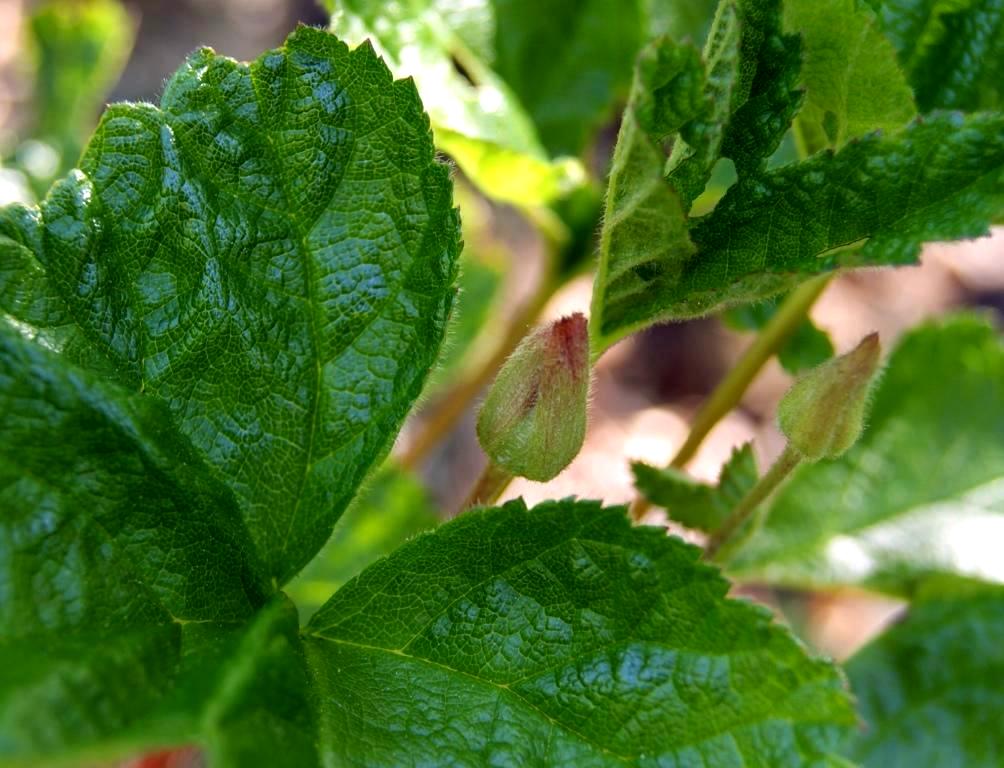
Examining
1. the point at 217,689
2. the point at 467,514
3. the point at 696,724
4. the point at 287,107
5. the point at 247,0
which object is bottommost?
the point at 217,689

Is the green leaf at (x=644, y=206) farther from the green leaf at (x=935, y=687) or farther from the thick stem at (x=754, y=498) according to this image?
the green leaf at (x=935, y=687)

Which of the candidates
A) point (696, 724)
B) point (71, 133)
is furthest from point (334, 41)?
point (71, 133)

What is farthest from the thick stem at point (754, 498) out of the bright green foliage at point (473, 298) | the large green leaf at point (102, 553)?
the bright green foliage at point (473, 298)

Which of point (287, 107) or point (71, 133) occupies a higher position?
point (71, 133)

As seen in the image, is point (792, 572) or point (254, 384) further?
Result: point (792, 572)

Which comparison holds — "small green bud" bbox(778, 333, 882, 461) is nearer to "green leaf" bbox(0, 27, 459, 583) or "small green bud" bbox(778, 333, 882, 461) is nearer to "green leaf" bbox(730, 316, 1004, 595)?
"green leaf" bbox(0, 27, 459, 583)

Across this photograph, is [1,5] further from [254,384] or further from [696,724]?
[696,724]

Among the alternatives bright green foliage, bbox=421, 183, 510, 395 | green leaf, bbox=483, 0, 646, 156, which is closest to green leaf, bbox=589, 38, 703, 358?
green leaf, bbox=483, 0, 646, 156
